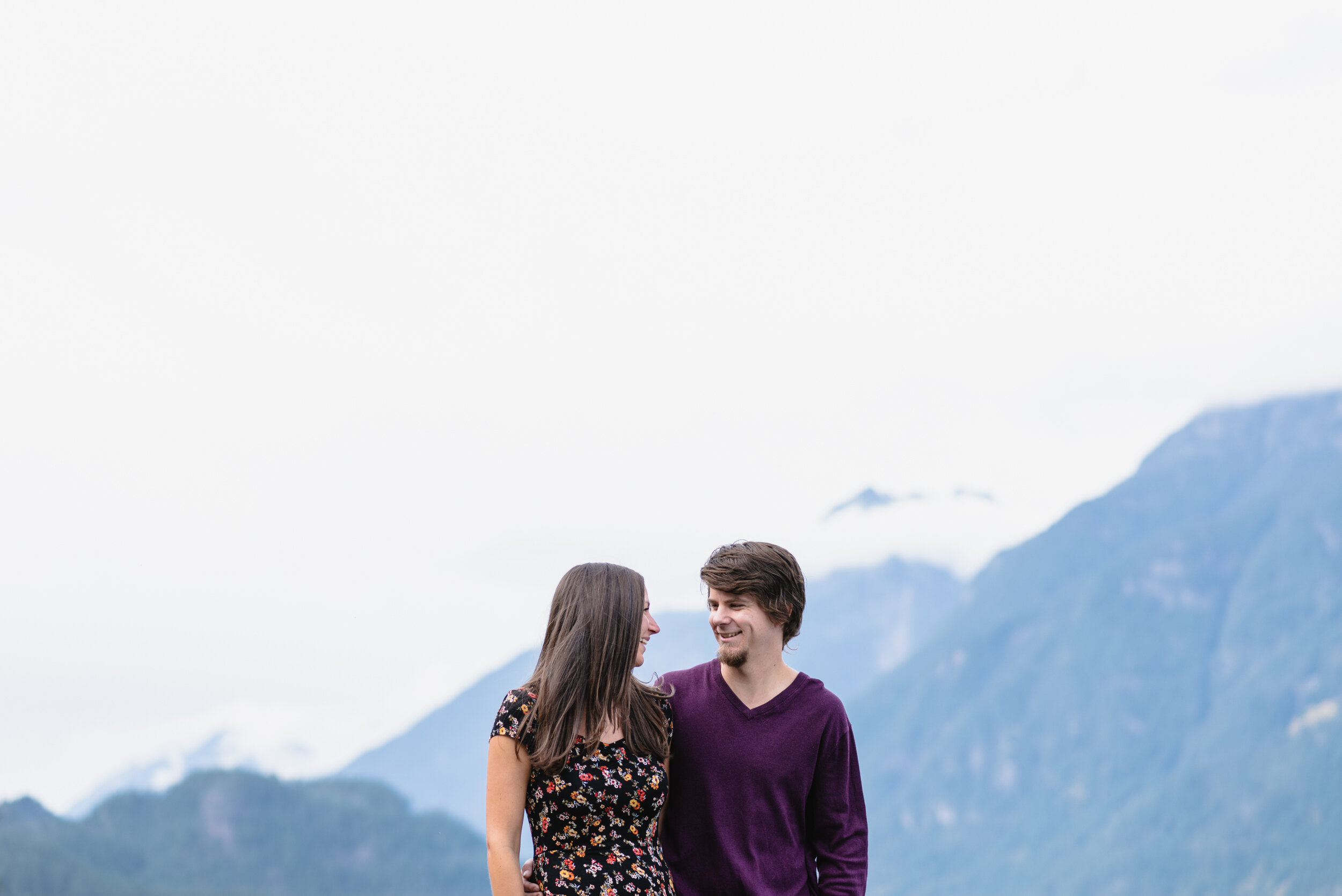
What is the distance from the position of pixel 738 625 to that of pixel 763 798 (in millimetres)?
681

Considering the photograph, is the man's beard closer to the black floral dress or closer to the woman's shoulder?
the black floral dress

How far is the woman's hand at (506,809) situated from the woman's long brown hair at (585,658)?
7cm

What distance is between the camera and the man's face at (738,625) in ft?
17.6

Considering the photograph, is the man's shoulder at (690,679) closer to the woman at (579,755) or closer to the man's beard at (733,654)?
the man's beard at (733,654)

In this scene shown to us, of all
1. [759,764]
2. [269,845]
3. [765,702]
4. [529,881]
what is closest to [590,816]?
[529,881]

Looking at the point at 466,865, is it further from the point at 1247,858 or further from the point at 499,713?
the point at 499,713

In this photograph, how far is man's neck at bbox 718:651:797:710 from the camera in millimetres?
5508

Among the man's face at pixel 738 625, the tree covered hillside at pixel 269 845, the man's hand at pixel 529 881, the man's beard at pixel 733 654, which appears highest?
the tree covered hillside at pixel 269 845

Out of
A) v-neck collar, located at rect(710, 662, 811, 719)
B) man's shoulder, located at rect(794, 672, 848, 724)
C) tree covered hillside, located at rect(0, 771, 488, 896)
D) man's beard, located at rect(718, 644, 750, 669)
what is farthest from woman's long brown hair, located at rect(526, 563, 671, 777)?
tree covered hillside, located at rect(0, 771, 488, 896)

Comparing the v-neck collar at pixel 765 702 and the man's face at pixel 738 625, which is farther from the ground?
the man's face at pixel 738 625

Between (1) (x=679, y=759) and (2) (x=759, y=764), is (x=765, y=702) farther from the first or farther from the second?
(1) (x=679, y=759)

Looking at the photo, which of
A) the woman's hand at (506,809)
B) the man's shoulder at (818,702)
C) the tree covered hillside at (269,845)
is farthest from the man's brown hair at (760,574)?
the tree covered hillside at (269,845)

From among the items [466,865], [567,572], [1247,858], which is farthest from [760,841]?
[1247,858]

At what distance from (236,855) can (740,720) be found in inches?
A: 7839
